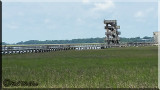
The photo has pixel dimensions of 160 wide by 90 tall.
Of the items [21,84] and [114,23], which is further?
[114,23]

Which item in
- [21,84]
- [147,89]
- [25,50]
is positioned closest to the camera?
[147,89]

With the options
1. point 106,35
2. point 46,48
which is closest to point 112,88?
point 46,48

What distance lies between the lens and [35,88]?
45.5 ft

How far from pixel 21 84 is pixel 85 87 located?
10.6ft

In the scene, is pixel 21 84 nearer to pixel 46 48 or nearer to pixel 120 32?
pixel 46 48

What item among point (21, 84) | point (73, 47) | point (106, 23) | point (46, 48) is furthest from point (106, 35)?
point (21, 84)

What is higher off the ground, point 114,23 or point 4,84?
point 114,23

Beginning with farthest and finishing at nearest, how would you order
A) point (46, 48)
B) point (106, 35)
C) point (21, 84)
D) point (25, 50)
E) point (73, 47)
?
point (106, 35) → point (73, 47) → point (46, 48) → point (25, 50) → point (21, 84)

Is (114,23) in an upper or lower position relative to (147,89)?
upper

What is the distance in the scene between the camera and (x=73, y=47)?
83.0 metres

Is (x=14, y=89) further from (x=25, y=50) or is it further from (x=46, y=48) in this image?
(x=46, y=48)

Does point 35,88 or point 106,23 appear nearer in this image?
point 35,88

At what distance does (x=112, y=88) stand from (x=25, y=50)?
4715 centimetres

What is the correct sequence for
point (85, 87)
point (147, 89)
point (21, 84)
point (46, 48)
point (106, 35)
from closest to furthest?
point (147, 89) < point (85, 87) < point (21, 84) < point (46, 48) < point (106, 35)
